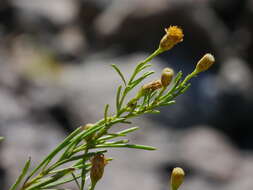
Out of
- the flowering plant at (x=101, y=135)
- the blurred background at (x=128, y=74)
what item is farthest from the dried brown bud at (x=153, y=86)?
the blurred background at (x=128, y=74)

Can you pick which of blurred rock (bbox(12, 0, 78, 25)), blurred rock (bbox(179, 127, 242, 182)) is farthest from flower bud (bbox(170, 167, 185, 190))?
blurred rock (bbox(12, 0, 78, 25))

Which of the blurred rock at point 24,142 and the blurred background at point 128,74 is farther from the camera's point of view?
the blurred background at point 128,74

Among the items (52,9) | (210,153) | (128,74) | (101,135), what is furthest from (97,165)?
(52,9)

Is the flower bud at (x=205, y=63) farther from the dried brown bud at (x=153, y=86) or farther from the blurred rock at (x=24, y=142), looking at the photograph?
the blurred rock at (x=24, y=142)

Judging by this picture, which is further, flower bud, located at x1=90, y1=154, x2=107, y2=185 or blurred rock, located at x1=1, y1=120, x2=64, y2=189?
blurred rock, located at x1=1, y1=120, x2=64, y2=189

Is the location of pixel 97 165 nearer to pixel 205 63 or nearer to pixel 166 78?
pixel 166 78

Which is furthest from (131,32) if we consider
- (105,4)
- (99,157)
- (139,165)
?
(99,157)

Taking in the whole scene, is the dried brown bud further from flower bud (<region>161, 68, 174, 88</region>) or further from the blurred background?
the blurred background

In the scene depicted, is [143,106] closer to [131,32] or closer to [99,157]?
[99,157]
